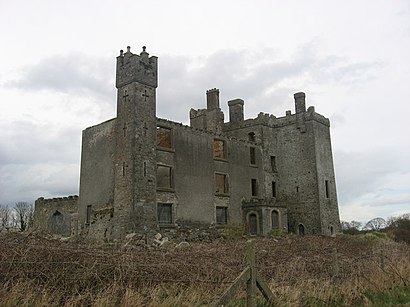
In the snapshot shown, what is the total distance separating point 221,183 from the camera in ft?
103

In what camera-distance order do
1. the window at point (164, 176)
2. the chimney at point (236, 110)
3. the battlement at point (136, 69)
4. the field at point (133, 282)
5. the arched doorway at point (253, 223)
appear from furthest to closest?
the chimney at point (236, 110) < the arched doorway at point (253, 223) < the window at point (164, 176) < the battlement at point (136, 69) < the field at point (133, 282)

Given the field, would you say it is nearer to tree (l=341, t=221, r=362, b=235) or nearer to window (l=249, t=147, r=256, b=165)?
window (l=249, t=147, r=256, b=165)

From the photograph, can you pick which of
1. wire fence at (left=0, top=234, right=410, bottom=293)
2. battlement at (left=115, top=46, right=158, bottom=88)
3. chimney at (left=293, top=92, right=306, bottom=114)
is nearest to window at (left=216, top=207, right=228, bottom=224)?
battlement at (left=115, top=46, right=158, bottom=88)

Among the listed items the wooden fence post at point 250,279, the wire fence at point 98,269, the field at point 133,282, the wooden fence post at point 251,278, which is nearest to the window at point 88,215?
the field at point 133,282

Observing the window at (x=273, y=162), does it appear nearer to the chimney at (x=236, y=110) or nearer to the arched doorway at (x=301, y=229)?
the chimney at (x=236, y=110)

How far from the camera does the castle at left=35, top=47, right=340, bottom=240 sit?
25219 millimetres

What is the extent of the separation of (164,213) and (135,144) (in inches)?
182

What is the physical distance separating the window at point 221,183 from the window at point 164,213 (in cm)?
542

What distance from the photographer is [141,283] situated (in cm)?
842

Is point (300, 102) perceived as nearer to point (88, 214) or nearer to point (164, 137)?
point (164, 137)

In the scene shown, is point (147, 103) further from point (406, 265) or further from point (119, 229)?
point (406, 265)

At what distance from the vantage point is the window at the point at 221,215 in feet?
99.0

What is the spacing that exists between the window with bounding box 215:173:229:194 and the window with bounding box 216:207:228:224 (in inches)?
50.0

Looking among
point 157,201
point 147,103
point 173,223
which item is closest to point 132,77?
point 147,103
